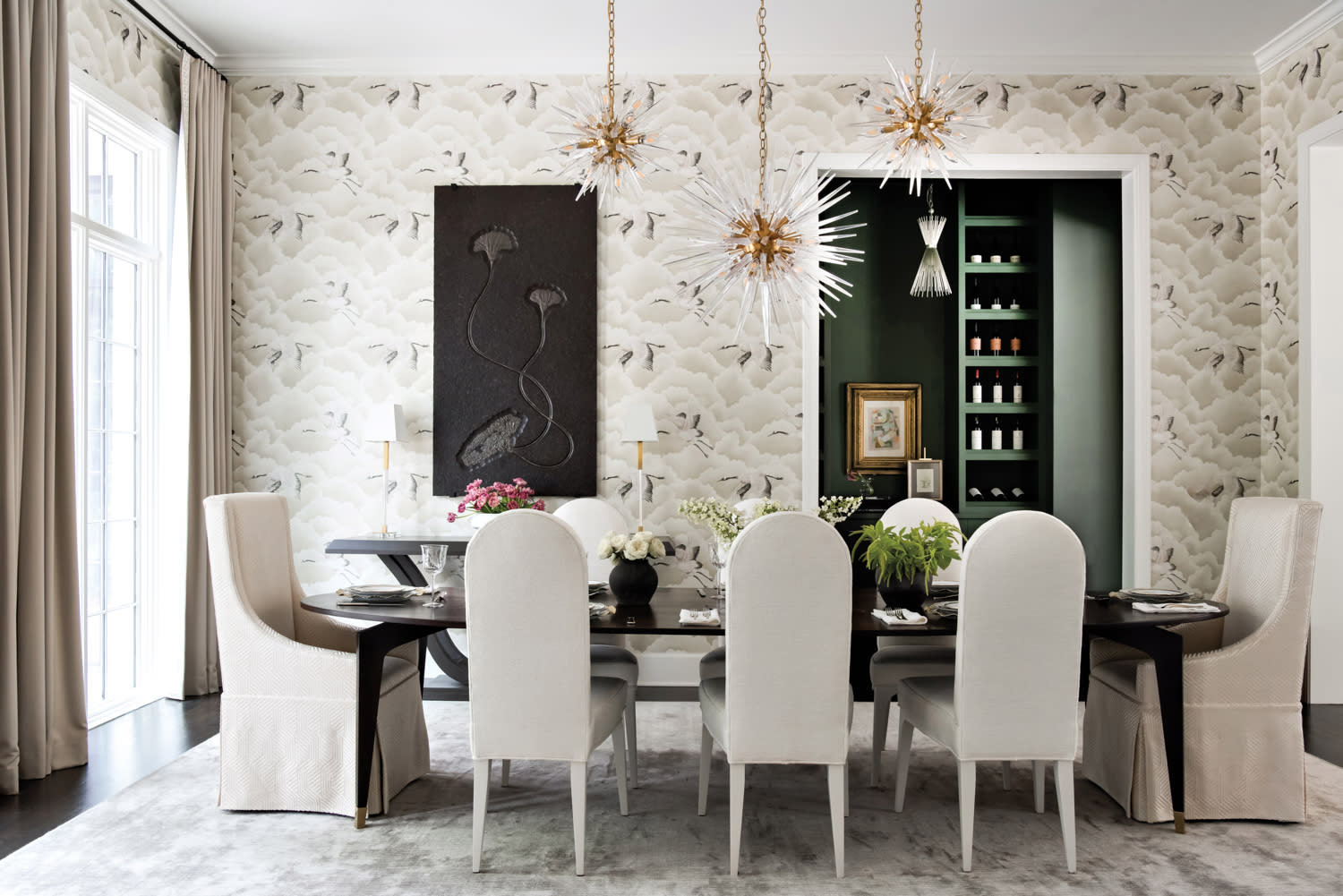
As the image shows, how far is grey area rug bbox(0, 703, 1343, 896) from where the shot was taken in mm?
2410

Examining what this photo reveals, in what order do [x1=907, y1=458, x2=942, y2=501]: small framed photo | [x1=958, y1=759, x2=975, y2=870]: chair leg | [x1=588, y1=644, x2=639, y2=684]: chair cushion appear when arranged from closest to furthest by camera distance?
[x1=958, y1=759, x2=975, y2=870]: chair leg → [x1=588, y1=644, x2=639, y2=684]: chair cushion → [x1=907, y1=458, x2=942, y2=501]: small framed photo

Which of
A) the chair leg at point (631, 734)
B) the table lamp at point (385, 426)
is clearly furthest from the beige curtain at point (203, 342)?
the chair leg at point (631, 734)

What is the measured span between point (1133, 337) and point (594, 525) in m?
3.01

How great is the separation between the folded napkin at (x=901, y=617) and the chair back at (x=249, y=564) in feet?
6.40

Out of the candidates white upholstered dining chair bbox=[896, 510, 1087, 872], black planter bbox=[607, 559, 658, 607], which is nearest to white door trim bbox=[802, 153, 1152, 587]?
black planter bbox=[607, 559, 658, 607]

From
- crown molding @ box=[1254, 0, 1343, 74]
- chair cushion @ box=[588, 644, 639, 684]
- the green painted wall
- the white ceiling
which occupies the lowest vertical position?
chair cushion @ box=[588, 644, 639, 684]

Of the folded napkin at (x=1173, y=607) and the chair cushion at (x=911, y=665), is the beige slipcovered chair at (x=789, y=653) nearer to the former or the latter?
the chair cushion at (x=911, y=665)

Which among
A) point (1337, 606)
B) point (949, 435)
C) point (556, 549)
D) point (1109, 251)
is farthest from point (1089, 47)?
point (556, 549)

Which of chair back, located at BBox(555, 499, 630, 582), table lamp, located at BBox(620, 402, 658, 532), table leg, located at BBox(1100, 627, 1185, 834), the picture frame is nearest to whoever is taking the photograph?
table leg, located at BBox(1100, 627, 1185, 834)

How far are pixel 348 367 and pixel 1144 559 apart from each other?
4279mm

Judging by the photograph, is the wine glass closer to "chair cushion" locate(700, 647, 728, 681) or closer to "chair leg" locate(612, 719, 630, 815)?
"chair leg" locate(612, 719, 630, 815)

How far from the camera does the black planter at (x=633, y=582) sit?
3057 millimetres

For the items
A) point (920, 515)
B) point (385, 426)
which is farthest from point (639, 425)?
point (920, 515)

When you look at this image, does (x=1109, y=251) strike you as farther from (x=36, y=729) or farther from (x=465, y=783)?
(x=36, y=729)
